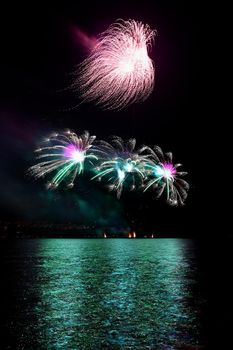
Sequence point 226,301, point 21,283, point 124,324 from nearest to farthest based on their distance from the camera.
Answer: point 124,324, point 226,301, point 21,283

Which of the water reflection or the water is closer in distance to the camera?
the water

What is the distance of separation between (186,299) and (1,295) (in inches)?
516

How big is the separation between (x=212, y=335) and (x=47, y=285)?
1995 centimetres

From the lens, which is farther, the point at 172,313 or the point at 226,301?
the point at 226,301

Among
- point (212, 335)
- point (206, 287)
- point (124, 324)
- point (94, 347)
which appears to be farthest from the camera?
point (206, 287)

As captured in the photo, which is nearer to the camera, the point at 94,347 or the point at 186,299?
the point at 94,347

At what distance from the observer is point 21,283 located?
35.2 m

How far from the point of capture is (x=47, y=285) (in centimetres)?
3422

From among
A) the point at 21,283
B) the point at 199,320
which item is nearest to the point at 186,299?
the point at 199,320

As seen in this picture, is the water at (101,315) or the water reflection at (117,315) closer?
the water at (101,315)

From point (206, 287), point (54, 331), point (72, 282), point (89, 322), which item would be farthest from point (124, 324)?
point (72, 282)

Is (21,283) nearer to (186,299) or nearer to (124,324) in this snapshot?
(186,299)

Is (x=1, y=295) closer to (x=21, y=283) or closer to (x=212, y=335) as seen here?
(x=21, y=283)

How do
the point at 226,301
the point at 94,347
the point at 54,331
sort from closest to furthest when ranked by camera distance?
the point at 94,347 < the point at 54,331 < the point at 226,301
